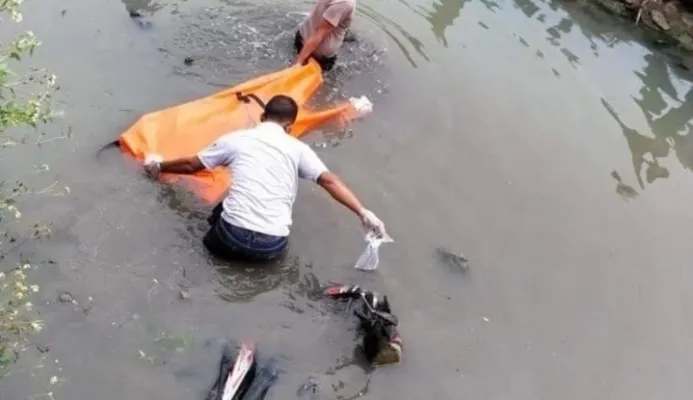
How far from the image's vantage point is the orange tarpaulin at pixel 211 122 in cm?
614

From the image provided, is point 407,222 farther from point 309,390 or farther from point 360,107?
point 309,390

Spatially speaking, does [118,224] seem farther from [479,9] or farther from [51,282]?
[479,9]

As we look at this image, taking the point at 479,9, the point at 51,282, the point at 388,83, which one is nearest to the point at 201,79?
the point at 388,83

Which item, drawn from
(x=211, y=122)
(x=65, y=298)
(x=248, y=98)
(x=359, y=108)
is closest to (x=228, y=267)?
(x=65, y=298)

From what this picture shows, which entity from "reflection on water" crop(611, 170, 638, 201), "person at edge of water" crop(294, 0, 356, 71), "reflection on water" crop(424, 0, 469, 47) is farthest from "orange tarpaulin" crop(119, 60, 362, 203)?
"reflection on water" crop(611, 170, 638, 201)

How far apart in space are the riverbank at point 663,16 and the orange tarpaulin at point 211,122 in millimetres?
5201

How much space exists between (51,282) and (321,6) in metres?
3.77

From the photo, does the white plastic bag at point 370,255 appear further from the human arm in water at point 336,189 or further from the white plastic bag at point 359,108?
the white plastic bag at point 359,108

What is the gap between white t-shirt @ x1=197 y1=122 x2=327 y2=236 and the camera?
5.38m

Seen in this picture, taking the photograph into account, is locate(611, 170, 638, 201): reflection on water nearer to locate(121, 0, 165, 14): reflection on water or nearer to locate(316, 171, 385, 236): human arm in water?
locate(316, 171, 385, 236): human arm in water

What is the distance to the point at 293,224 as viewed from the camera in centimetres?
625

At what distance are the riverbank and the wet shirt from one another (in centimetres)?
470

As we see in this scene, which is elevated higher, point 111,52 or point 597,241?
point 597,241

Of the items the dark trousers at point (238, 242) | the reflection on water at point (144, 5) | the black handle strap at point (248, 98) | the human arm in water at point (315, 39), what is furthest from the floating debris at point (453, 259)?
the reflection on water at point (144, 5)
